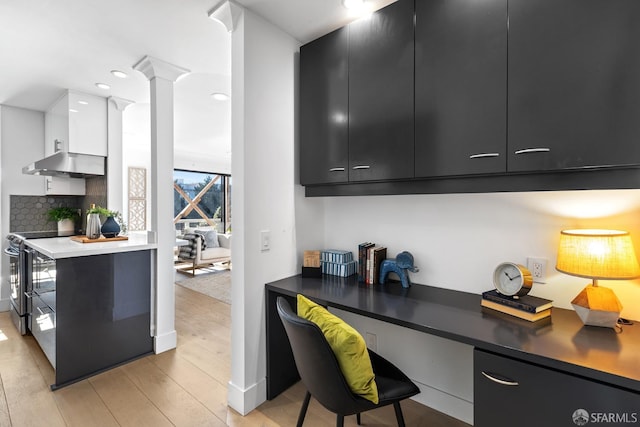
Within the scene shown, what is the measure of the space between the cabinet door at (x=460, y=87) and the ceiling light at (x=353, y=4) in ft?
1.12

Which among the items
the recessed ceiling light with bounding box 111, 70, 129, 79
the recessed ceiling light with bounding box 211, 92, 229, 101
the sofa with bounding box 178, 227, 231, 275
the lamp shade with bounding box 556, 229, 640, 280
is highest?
the recessed ceiling light with bounding box 211, 92, 229, 101

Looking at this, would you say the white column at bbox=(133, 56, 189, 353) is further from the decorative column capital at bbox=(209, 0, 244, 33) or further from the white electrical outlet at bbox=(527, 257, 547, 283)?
the white electrical outlet at bbox=(527, 257, 547, 283)

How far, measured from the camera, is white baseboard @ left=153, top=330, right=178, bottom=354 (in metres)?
2.60

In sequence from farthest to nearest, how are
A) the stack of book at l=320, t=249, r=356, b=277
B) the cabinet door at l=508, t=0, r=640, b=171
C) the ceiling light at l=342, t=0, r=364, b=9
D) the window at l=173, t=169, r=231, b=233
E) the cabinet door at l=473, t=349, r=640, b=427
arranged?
the window at l=173, t=169, r=231, b=233 → the stack of book at l=320, t=249, r=356, b=277 → the ceiling light at l=342, t=0, r=364, b=9 → the cabinet door at l=508, t=0, r=640, b=171 → the cabinet door at l=473, t=349, r=640, b=427

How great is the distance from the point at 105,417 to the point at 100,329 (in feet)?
2.39

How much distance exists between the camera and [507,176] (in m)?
1.38

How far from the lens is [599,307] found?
4.05 ft

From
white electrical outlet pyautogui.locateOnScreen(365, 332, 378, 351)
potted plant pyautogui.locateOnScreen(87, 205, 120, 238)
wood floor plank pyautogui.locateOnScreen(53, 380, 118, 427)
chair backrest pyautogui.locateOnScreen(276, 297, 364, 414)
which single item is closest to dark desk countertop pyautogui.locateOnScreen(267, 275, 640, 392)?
chair backrest pyautogui.locateOnScreen(276, 297, 364, 414)

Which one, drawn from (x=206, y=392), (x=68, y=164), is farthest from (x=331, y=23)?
(x=68, y=164)

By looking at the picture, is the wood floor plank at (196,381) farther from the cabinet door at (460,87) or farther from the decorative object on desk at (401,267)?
the cabinet door at (460,87)

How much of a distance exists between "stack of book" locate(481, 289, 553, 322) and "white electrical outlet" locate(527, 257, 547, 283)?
0.42 feet

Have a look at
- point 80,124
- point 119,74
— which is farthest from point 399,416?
point 80,124

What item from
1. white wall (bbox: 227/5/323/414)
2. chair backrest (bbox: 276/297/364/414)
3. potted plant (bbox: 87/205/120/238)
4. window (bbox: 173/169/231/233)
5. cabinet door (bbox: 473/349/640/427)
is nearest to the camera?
cabinet door (bbox: 473/349/640/427)

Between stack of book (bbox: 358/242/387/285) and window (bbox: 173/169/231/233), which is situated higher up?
window (bbox: 173/169/231/233)
